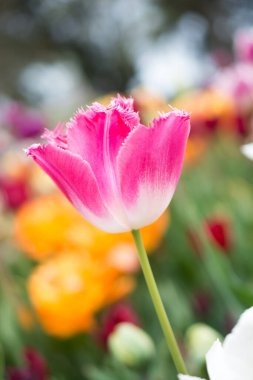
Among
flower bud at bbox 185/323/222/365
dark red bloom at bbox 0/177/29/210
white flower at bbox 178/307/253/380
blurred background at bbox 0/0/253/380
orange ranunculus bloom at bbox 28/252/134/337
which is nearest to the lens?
white flower at bbox 178/307/253/380

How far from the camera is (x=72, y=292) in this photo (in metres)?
0.63

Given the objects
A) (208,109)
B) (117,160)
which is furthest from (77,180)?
(208,109)

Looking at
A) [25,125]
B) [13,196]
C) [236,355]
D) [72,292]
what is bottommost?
[236,355]

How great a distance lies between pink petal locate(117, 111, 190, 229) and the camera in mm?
259

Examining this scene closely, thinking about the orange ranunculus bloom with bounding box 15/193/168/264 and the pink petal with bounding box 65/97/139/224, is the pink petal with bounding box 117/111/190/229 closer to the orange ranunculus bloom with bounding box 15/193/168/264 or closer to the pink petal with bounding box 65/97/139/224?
the pink petal with bounding box 65/97/139/224

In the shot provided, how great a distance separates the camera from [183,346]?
0.48m

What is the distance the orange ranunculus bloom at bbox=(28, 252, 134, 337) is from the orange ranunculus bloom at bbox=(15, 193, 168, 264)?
0.11 feet

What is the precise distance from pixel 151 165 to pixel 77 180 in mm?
29

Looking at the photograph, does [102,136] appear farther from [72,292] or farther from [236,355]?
[72,292]

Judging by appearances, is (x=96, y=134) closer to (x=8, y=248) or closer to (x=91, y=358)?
(x=91, y=358)

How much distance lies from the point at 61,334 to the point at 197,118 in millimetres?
525

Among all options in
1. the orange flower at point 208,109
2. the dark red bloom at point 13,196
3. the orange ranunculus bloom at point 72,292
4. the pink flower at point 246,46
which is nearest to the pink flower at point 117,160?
the orange ranunculus bloom at point 72,292

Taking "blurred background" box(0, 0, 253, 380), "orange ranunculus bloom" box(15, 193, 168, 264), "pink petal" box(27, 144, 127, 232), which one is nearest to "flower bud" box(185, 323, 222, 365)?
"blurred background" box(0, 0, 253, 380)

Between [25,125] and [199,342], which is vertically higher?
[25,125]
